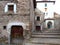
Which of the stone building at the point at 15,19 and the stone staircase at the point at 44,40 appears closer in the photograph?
the stone staircase at the point at 44,40

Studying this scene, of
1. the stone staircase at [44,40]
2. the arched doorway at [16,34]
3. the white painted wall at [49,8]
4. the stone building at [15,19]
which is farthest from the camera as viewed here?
the white painted wall at [49,8]

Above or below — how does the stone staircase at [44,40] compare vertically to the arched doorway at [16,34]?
below

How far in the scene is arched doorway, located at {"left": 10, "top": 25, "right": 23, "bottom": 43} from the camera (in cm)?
1151

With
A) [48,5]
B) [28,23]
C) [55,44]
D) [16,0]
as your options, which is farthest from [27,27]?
[48,5]

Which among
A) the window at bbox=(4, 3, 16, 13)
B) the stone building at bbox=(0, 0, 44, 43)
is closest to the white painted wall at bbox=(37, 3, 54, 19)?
the window at bbox=(4, 3, 16, 13)

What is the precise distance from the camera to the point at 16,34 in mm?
11648

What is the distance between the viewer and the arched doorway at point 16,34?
37.8 ft

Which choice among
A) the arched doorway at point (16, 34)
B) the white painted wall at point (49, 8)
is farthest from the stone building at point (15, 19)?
the white painted wall at point (49, 8)

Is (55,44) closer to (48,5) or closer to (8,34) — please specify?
(8,34)

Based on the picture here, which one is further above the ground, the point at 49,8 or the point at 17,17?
the point at 49,8

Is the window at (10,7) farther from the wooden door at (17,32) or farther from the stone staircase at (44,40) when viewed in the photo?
the stone staircase at (44,40)

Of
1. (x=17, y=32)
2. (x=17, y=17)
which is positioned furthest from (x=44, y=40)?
(x=17, y=17)

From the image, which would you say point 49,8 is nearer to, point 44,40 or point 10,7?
point 10,7

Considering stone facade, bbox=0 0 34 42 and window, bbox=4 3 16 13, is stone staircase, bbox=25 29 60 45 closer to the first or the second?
stone facade, bbox=0 0 34 42
